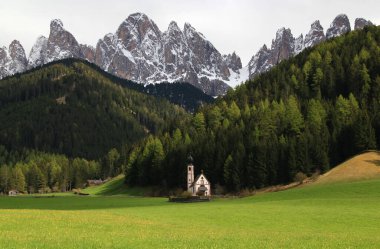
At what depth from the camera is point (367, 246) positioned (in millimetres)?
30453

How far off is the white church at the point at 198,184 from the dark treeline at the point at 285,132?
4.16 metres

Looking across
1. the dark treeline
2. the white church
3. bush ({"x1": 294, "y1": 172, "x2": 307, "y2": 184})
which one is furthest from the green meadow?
the white church

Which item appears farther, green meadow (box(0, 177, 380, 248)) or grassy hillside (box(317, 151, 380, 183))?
grassy hillside (box(317, 151, 380, 183))

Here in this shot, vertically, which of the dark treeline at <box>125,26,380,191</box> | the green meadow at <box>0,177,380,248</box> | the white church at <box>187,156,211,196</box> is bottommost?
the green meadow at <box>0,177,380,248</box>

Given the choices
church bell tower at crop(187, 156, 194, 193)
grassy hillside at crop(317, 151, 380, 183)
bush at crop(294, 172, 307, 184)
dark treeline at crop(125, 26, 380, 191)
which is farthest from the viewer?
church bell tower at crop(187, 156, 194, 193)

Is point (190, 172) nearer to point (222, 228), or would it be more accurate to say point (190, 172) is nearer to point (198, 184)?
point (198, 184)

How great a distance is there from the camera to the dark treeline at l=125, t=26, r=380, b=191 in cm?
11662

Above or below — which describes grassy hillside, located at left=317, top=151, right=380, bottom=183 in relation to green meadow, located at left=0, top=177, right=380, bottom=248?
above

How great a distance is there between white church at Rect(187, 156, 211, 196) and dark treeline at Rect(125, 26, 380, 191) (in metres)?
4.16

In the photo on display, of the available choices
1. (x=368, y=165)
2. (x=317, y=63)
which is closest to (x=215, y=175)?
(x=368, y=165)

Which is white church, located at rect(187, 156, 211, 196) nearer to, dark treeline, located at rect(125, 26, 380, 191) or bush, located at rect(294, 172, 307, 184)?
dark treeline, located at rect(125, 26, 380, 191)

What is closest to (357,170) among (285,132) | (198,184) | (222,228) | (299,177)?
(299,177)

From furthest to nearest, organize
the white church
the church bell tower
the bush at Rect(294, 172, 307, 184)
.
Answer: the church bell tower → the white church → the bush at Rect(294, 172, 307, 184)

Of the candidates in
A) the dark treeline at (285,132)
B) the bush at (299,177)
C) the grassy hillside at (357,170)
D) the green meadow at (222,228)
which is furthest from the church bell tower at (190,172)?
the green meadow at (222,228)
